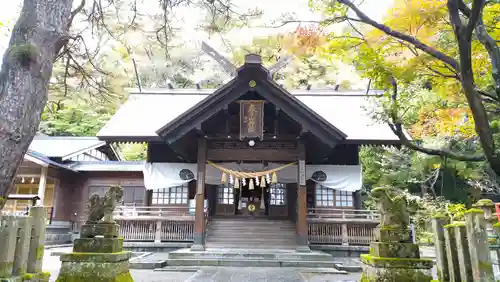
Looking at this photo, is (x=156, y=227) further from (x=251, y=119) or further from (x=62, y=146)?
(x=62, y=146)

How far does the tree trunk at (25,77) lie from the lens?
3522 mm

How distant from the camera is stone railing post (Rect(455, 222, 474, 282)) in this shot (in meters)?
4.00

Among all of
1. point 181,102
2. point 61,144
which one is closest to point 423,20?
point 181,102

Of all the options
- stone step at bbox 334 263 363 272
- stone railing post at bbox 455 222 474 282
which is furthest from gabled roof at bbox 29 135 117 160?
stone railing post at bbox 455 222 474 282

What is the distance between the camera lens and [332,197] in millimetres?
14430

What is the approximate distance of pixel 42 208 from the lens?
4.46 m

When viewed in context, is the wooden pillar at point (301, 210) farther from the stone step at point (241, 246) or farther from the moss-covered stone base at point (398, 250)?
the moss-covered stone base at point (398, 250)

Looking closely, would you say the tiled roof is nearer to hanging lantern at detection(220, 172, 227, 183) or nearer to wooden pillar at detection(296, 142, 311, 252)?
hanging lantern at detection(220, 172, 227, 183)

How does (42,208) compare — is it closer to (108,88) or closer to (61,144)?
(108,88)

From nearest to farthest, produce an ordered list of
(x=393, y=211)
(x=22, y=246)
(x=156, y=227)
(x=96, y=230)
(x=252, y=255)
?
(x=22, y=246), (x=393, y=211), (x=96, y=230), (x=252, y=255), (x=156, y=227)

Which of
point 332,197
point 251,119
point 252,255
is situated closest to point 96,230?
point 252,255

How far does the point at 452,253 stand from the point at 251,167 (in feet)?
28.1

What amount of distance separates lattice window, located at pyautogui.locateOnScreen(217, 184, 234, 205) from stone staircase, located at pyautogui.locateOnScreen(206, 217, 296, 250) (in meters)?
1.04

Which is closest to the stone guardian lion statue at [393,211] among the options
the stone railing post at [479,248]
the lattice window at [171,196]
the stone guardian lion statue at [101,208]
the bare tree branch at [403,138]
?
the stone railing post at [479,248]
